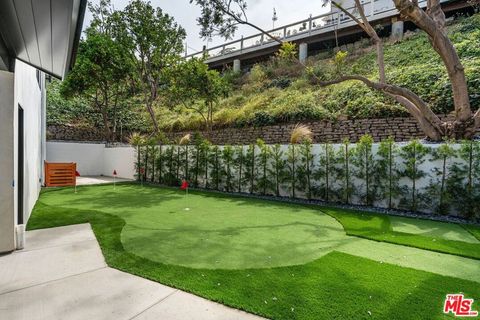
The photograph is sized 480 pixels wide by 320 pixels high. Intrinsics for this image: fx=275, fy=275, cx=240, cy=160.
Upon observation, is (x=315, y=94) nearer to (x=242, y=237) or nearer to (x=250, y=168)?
(x=250, y=168)

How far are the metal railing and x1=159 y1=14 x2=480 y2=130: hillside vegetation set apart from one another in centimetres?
167

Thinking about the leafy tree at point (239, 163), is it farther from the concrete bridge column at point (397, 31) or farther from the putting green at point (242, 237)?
the concrete bridge column at point (397, 31)

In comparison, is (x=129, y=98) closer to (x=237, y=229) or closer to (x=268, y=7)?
(x=268, y=7)

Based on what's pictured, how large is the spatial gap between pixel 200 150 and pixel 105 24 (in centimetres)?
679

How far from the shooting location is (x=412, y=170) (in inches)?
218

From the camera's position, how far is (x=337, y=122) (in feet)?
30.8

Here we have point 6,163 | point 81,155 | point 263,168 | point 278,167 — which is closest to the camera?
point 6,163

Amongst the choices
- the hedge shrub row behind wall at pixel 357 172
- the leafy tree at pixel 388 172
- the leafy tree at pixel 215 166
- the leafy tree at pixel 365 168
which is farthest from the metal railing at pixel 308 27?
the leafy tree at pixel 388 172

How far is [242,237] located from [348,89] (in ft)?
28.6

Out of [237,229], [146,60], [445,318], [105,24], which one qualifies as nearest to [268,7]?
[146,60]

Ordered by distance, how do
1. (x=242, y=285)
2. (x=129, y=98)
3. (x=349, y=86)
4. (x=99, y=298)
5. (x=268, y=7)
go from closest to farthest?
(x=99, y=298) → (x=242, y=285) → (x=268, y=7) → (x=349, y=86) → (x=129, y=98)

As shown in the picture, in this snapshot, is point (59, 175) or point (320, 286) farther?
point (59, 175)

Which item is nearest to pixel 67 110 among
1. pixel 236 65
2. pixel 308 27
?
pixel 236 65

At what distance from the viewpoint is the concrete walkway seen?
6.64ft
